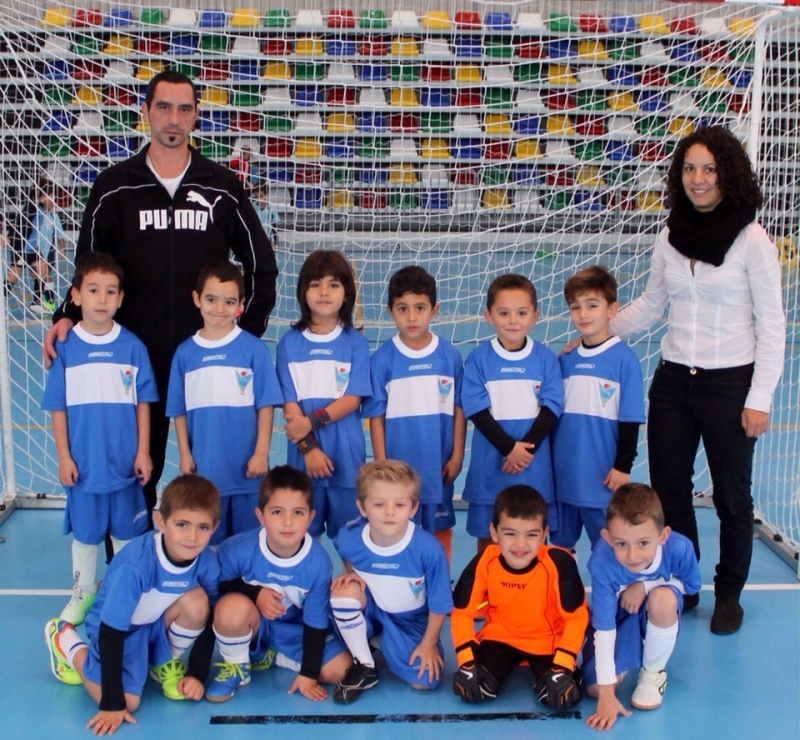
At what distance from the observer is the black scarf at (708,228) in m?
2.72

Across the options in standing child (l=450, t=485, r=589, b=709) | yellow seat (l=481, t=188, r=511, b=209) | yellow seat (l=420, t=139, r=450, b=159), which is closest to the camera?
A: standing child (l=450, t=485, r=589, b=709)

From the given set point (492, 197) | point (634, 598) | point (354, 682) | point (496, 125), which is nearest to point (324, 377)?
point (354, 682)

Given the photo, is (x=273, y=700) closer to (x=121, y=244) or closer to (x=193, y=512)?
(x=193, y=512)

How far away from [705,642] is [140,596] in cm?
188

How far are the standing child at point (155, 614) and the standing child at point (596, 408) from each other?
4.06 feet

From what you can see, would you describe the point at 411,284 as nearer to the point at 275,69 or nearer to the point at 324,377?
the point at 324,377

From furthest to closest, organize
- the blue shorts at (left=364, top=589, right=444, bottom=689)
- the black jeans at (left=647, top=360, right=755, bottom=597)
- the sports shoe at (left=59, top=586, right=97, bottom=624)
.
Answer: the sports shoe at (left=59, top=586, right=97, bottom=624)
the black jeans at (left=647, top=360, right=755, bottom=597)
the blue shorts at (left=364, top=589, right=444, bottom=689)

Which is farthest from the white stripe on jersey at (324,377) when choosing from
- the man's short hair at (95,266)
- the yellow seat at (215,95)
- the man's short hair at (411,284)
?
the yellow seat at (215,95)

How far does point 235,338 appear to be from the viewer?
2.96m

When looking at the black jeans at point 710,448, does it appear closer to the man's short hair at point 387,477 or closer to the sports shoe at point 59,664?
the man's short hair at point 387,477

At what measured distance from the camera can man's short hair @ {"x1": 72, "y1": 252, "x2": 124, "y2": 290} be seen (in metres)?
2.84

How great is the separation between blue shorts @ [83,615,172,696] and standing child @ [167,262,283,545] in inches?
17.8

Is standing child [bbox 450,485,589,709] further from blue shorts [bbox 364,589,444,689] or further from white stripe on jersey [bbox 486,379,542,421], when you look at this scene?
white stripe on jersey [bbox 486,379,542,421]

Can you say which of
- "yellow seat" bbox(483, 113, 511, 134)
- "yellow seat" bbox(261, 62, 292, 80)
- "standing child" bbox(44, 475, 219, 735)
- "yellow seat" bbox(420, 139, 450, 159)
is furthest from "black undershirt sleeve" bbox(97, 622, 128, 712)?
"yellow seat" bbox(483, 113, 511, 134)
